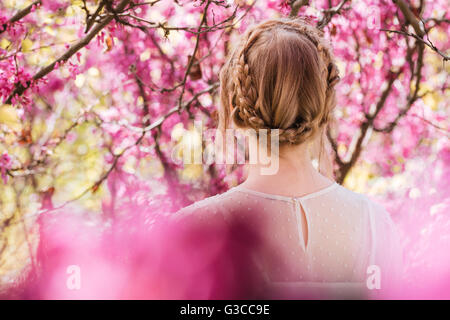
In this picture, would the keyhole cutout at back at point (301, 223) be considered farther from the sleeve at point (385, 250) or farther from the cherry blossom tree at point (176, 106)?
the cherry blossom tree at point (176, 106)

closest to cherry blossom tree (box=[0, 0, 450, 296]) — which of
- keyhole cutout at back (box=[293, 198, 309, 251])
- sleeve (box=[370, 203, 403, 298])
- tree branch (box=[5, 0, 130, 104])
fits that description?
tree branch (box=[5, 0, 130, 104])

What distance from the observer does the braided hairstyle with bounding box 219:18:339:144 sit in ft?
3.28

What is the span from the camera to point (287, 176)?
Answer: 3.45 ft

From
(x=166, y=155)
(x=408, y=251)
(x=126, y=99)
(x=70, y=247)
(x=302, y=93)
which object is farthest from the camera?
(x=126, y=99)

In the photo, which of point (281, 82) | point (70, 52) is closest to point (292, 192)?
point (281, 82)

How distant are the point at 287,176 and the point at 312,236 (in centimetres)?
15

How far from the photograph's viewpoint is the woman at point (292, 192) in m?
1.01

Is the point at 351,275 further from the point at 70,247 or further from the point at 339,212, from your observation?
the point at 70,247

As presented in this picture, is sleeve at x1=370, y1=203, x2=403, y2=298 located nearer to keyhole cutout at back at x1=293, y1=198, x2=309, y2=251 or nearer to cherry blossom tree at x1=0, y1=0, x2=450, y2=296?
keyhole cutout at back at x1=293, y1=198, x2=309, y2=251

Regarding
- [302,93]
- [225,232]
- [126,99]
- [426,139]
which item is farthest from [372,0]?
[225,232]

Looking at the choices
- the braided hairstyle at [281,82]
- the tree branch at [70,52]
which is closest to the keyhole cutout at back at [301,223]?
the braided hairstyle at [281,82]

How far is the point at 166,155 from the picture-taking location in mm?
3051

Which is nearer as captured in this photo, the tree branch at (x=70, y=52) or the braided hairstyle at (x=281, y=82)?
the braided hairstyle at (x=281, y=82)

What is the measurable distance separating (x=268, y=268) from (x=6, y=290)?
3.85 feet
